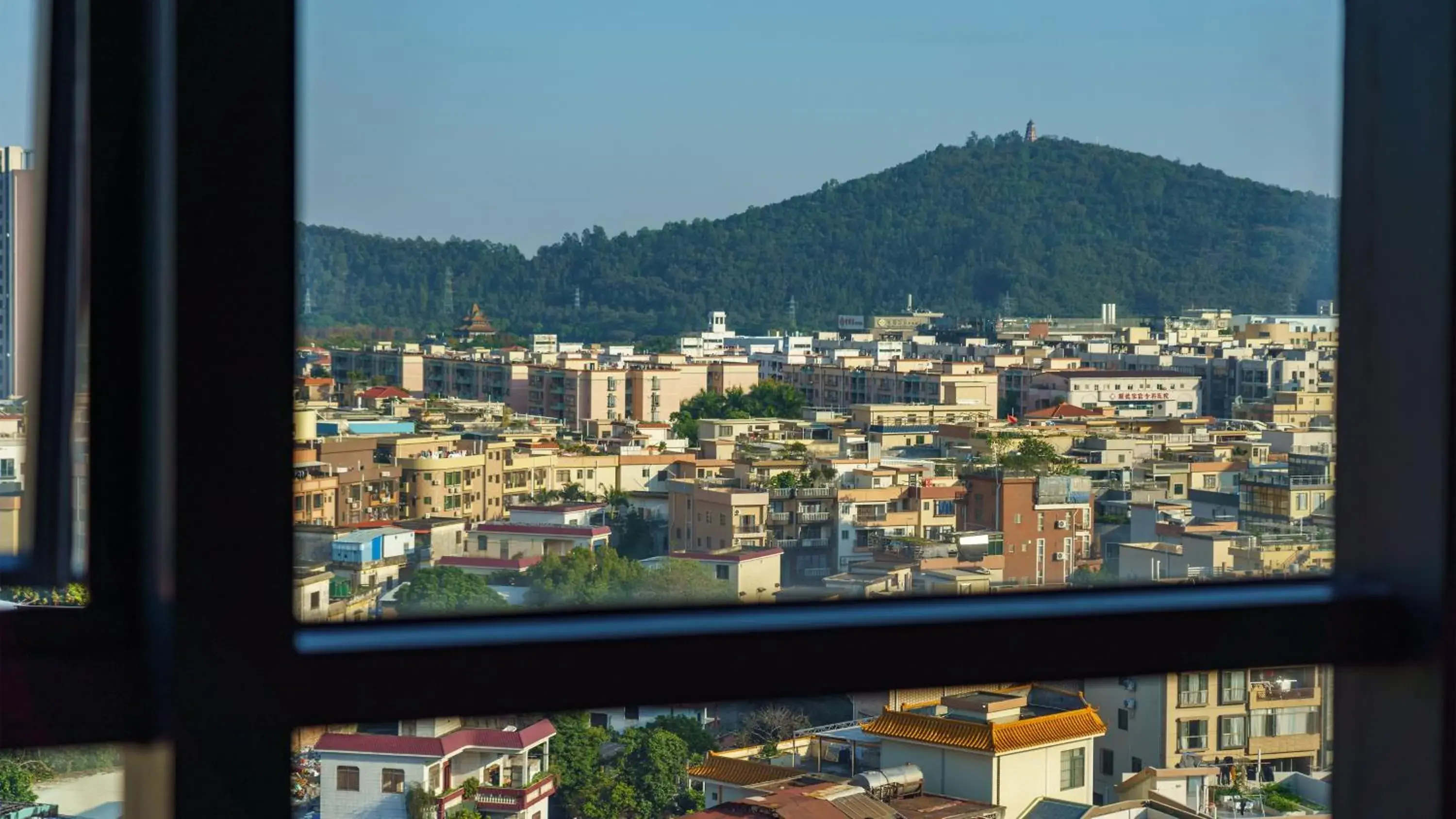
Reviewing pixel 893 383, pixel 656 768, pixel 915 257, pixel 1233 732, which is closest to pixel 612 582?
pixel 656 768

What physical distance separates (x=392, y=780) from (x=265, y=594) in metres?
0.30

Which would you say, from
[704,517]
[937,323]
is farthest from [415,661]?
[937,323]

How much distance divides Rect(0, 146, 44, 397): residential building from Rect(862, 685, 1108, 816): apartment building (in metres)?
0.97

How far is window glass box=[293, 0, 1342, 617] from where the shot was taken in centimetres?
131

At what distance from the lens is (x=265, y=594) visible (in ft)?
3.45

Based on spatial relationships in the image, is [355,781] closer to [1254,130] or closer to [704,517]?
[704,517]

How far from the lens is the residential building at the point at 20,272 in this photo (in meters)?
1.25

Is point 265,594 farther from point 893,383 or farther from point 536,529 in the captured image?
point 893,383

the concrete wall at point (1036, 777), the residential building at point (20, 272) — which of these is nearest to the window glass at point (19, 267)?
the residential building at point (20, 272)

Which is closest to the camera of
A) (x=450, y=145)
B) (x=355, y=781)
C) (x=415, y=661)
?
(x=415, y=661)

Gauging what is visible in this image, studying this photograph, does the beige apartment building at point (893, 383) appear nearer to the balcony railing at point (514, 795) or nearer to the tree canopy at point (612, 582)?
the tree canopy at point (612, 582)

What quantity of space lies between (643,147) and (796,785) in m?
0.73

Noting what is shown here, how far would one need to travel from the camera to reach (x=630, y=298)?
139cm

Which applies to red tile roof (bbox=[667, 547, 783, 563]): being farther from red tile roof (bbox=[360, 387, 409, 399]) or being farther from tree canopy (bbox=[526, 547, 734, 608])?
red tile roof (bbox=[360, 387, 409, 399])
